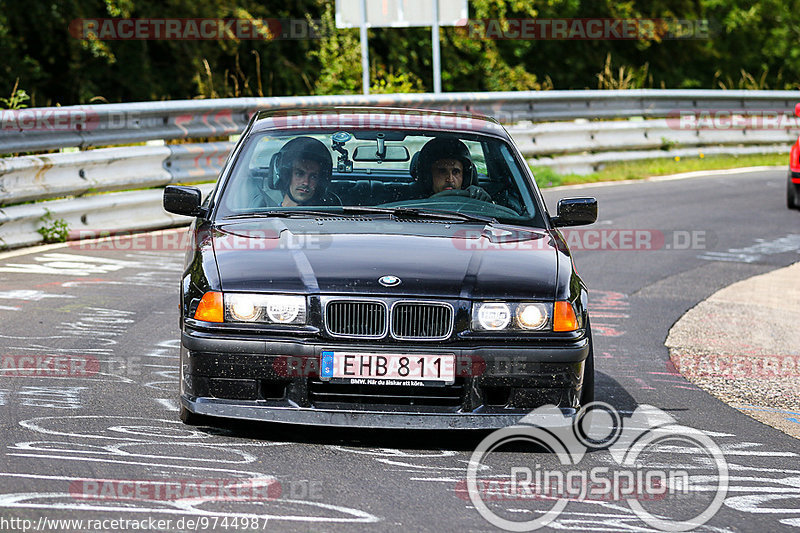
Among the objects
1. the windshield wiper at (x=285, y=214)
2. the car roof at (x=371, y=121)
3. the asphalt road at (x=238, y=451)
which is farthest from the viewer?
the car roof at (x=371, y=121)

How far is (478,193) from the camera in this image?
654 centimetres

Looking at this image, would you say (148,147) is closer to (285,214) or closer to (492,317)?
(285,214)

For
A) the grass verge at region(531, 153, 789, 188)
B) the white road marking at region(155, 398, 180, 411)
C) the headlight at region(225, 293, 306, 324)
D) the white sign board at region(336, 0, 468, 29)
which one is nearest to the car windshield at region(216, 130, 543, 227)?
the white road marking at region(155, 398, 180, 411)

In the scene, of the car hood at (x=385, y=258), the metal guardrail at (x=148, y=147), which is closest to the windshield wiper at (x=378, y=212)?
the car hood at (x=385, y=258)

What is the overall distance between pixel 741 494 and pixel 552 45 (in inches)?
1320

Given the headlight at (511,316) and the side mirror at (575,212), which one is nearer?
the headlight at (511,316)

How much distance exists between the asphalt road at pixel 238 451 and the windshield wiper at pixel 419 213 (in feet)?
3.66

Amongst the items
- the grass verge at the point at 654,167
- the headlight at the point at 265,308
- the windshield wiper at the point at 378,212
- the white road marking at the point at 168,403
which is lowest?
the grass verge at the point at 654,167

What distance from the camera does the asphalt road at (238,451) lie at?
14.4ft

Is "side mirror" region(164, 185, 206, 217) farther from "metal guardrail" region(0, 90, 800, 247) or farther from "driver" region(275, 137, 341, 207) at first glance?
"metal guardrail" region(0, 90, 800, 247)

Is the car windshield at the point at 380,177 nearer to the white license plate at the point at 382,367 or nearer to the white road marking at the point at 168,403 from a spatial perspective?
the white road marking at the point at 168,403

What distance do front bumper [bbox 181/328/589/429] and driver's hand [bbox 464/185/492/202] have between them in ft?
4.65

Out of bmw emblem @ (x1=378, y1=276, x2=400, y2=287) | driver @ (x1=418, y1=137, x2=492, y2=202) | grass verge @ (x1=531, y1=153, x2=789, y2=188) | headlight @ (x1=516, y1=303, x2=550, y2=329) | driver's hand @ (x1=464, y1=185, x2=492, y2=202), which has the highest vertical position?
driver @ (x1=418, y1=137, x2=492, y2=202)

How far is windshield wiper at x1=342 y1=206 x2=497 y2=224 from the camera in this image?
619cm
